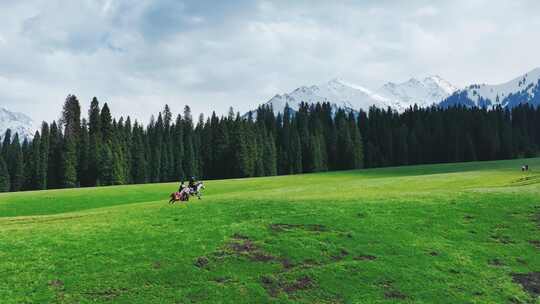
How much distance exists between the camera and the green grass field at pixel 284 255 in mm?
17486

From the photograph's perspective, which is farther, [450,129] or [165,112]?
[165,112]

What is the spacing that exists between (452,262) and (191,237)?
13.1 metres

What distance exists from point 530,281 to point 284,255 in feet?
37.3

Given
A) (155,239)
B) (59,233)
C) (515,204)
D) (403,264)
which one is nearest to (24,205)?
(59,233)

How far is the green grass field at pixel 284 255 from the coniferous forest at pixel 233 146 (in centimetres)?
10008

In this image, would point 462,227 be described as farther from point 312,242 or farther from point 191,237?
point 191,237

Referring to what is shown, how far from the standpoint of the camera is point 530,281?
20156 millimetres

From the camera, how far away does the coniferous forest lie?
4860 inches

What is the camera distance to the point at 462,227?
26.7m

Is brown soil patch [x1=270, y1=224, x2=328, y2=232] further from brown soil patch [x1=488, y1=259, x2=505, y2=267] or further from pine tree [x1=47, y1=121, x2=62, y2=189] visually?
pine tree [x1=47, y1=121, x2=62, y2=189]

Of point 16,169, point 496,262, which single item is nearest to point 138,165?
point 16,169

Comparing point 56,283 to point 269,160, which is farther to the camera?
point 269,160

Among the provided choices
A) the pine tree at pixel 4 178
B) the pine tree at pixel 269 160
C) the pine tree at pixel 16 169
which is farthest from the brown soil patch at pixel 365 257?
the pine tree at pixel 4 178

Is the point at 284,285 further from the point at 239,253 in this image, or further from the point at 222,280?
the point at 239,253
